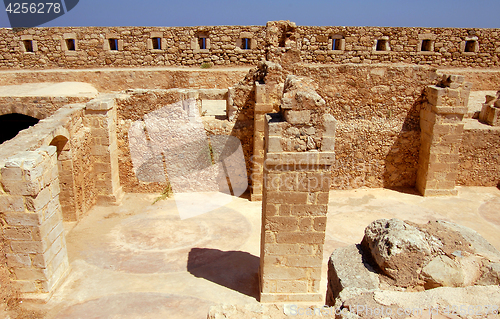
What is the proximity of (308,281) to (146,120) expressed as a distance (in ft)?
18.5

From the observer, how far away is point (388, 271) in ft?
11.0

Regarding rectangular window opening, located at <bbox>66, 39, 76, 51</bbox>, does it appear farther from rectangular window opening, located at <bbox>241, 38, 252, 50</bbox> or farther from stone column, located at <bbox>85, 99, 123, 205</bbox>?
stone column, located at <bbox>85, 99, 123, 205</bbox>

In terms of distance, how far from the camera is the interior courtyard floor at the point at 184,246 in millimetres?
5805

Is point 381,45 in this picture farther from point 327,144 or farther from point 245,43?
point 327,144

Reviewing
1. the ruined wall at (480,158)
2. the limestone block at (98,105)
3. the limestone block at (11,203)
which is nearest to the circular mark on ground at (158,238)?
the limestone block at (11,203)

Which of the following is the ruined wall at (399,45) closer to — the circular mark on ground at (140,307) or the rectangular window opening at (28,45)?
the rectangular window opening at (28,45)

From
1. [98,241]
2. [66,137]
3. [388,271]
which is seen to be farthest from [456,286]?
[66,137]

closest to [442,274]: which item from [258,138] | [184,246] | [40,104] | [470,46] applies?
[184,246]

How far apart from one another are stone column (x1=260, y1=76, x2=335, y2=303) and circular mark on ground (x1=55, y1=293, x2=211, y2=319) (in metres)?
1.06

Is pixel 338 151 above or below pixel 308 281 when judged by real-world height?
above

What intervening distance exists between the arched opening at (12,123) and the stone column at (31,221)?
8396mm

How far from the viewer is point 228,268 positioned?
6688 mm

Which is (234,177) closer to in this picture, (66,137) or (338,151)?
(338,151)

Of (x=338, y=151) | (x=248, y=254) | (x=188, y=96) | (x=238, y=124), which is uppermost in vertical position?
(x=188, y=96)
